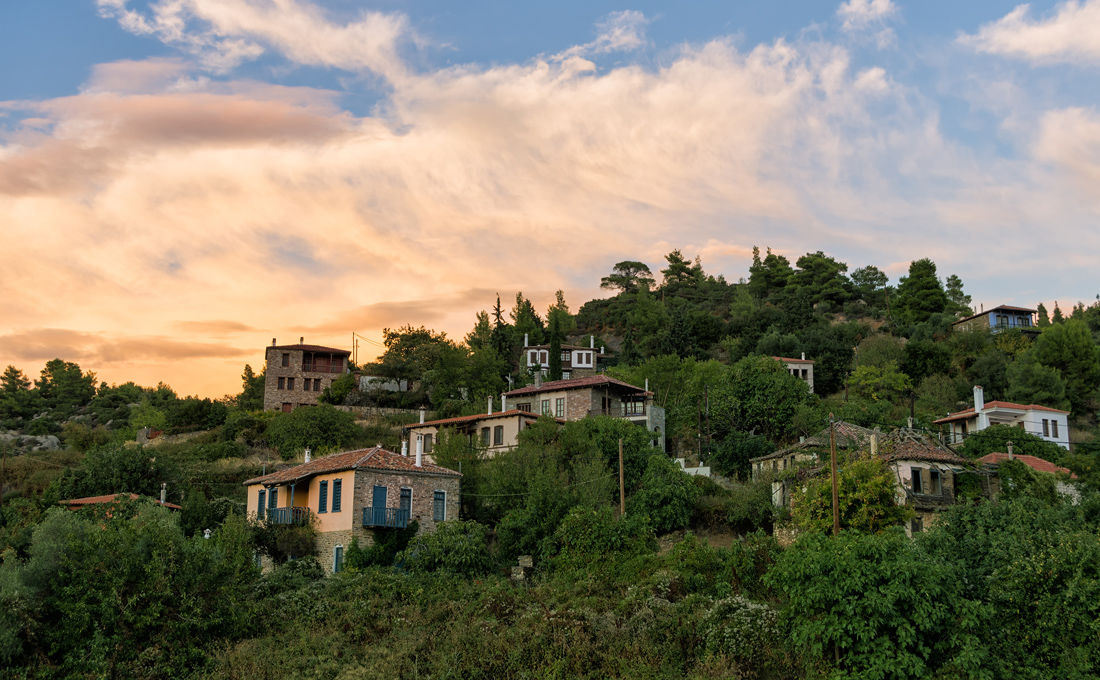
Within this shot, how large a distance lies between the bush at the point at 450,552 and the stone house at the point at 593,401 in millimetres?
22588

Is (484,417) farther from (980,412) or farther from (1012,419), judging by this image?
(1012,419)

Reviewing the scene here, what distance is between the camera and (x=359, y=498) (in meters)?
37.9

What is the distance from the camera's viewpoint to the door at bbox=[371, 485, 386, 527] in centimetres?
A: 3775

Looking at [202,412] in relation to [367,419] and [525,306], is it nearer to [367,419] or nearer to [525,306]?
[367,419]

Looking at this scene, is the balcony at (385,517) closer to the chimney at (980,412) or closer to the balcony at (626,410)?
the balcony at (626,410)

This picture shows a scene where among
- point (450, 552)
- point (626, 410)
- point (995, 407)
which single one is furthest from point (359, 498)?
point (995, 407)

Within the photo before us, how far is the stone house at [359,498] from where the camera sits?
124 ft

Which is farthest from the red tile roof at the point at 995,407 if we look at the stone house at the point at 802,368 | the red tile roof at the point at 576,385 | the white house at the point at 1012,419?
the red tile roof at the point at 576,385

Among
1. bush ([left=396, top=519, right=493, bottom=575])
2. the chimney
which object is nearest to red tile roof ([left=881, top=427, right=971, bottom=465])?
the chimney

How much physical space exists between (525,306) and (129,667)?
74.2 meters

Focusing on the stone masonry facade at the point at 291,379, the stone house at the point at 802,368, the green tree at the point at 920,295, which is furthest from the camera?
the green tree at the point at 920,295

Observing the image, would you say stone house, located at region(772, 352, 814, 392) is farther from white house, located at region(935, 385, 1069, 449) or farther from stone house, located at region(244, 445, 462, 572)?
stone house, located at region(244, 445, 462, 572)

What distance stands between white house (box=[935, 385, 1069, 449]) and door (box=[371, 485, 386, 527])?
3776cm

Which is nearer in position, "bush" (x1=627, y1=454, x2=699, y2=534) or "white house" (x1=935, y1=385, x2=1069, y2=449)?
"bush" (x1=627, y1=454, x2=699, y2=534)
